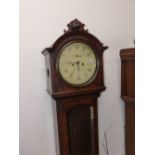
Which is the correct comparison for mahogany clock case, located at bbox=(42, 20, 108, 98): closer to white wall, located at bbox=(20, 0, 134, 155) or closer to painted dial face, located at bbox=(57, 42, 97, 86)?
painted dial face, located at bbox=(57, 42, 97, 86)

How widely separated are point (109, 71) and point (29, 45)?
0.72 metres

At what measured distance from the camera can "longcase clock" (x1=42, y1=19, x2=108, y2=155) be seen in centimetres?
137

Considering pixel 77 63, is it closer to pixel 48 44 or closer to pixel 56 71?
pixel 56 71

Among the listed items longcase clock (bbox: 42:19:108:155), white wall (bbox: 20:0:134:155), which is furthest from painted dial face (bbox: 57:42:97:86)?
white wall (bbox: 20:0:134:155)

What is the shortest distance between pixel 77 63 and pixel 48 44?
0.99 feet

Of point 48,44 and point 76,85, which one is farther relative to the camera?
point 48,44

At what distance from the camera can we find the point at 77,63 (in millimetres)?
1440

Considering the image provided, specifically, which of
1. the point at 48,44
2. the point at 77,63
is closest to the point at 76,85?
the point at 77,63

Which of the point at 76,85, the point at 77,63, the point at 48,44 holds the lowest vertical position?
the point at 76,85

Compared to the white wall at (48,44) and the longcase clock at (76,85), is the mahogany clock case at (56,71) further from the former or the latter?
the white wall at (48,44)

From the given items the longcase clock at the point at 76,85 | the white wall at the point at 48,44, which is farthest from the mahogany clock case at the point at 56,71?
the white wall at the point at 48,44

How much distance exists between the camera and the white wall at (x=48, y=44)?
60.2 inches
